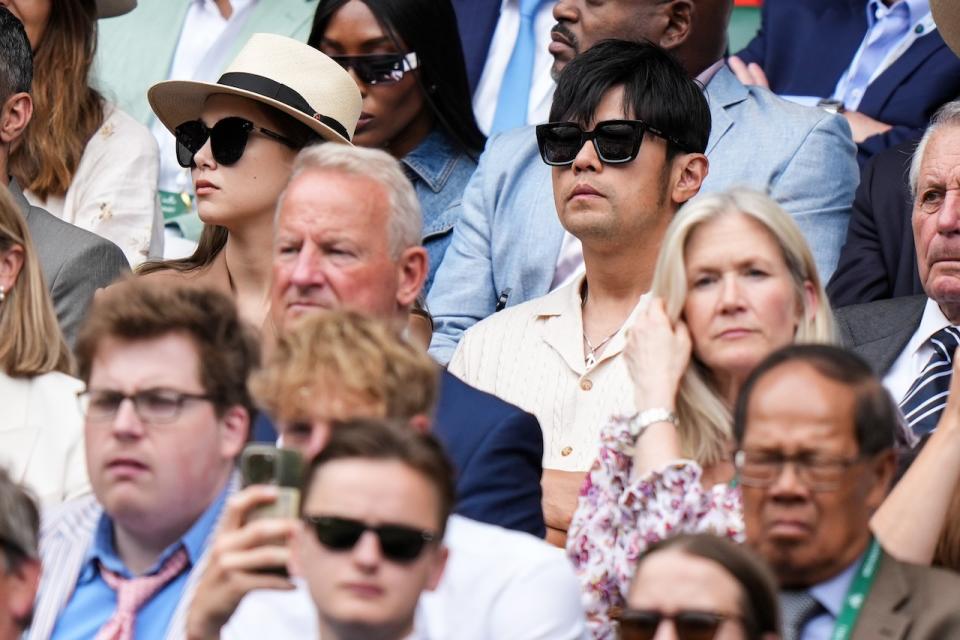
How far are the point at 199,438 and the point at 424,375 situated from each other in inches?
20.0

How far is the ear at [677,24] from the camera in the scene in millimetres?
6406

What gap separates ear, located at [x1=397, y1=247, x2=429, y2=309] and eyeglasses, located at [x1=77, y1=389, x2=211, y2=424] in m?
0.94

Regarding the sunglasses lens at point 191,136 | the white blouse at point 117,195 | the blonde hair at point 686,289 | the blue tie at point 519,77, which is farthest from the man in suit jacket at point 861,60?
the white blouse at point 117,195

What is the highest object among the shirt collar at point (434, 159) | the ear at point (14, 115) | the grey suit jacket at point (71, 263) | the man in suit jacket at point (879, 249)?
the shirt collar at point (434, 159)

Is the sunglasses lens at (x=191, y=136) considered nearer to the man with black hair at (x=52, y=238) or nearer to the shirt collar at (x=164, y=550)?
the man with black hair at (x=52, y=238)

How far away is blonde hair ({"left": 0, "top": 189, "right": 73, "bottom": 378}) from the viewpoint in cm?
490

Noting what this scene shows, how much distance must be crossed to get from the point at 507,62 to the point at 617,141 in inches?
80.0

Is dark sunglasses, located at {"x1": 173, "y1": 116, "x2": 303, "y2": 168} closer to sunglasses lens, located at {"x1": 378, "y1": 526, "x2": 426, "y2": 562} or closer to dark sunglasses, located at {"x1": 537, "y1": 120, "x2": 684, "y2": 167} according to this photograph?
dark sunglasses, located at {"x1": 537, "y1": 120, "x2": 684, "y2": 167}

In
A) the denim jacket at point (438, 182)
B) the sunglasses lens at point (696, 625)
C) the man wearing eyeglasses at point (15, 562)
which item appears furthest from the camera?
the denim jacket at point (438, 182)

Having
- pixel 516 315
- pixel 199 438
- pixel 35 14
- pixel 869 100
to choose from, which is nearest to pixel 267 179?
pixel 516 315

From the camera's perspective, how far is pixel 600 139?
543 centimetres

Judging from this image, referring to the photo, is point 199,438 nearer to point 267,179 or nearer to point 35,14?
point 267,179

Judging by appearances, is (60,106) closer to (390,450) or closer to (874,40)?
(874,40)

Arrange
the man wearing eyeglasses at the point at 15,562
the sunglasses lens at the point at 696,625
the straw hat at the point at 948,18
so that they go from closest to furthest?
1. the sunglasses lens at the point at 696,625
2. the man wearing eyeglasses at the point at 15,562
3. the straw hat at the point at 948,18
